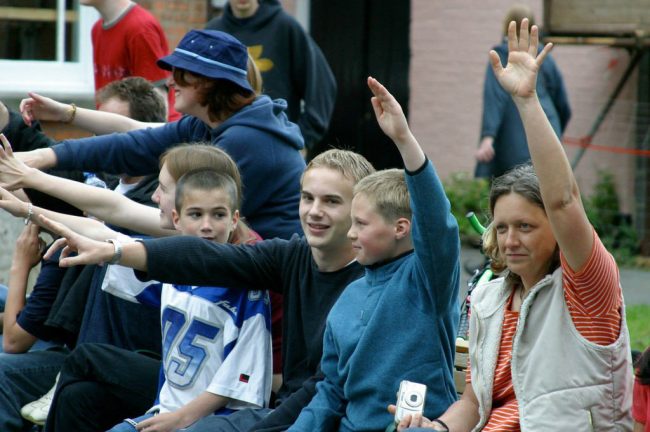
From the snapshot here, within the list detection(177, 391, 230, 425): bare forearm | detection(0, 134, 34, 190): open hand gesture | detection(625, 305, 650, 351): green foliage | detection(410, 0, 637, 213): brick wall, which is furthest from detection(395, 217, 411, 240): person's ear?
detection(410, 0, 637, 213): brick wall

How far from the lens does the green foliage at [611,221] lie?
10.2 m

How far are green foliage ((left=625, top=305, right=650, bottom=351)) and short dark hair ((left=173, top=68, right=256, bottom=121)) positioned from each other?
284cm

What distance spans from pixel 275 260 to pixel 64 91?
458cm

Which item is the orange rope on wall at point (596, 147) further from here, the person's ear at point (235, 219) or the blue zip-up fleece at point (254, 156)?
the person's ear at point (235, 219)

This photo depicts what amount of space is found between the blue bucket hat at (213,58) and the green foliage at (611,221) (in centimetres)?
578

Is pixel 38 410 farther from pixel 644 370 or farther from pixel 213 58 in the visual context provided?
pixel 644 370

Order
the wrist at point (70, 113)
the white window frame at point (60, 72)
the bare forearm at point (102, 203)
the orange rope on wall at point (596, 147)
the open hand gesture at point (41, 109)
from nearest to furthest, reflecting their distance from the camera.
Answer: the bare forearm at point (102, 203) < the open hand gesture at point (41, 109) < the wrist at point (70, 113) < the white window frame at point (60, 72) < the orange rope on wall at point (596, 147)

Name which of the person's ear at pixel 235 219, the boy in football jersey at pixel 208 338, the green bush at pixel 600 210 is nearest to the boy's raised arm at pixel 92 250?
the boy in football jersey at pixel 208 338

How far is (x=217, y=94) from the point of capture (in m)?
4.95

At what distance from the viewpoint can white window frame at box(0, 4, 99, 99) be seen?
327 inches

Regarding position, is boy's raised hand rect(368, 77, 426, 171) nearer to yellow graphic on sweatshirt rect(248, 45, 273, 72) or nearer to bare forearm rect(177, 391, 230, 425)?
bare forearm rect(177, 391, 230, 425)

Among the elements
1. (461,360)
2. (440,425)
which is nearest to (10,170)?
(461,360)

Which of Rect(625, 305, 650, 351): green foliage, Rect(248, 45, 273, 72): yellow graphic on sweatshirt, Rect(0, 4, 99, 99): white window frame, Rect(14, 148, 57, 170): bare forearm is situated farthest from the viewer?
Rect(0, 4, 99, 99): white window frame

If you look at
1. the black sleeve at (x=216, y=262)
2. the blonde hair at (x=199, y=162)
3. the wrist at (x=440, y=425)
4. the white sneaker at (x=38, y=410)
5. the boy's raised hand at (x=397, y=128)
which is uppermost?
the boy's raised hand at (x=397, y=128)
